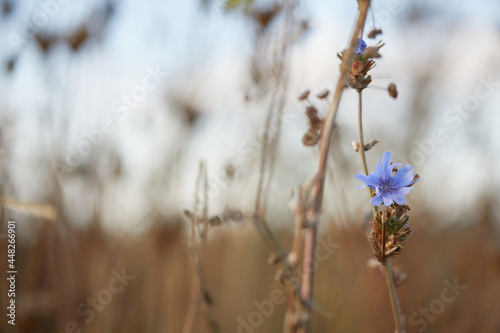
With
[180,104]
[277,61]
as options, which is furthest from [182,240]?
[277,61]

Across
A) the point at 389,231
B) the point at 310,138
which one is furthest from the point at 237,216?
the point at 389,231

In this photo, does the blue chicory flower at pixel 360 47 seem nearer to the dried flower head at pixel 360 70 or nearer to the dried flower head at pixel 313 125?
the dried flower head at pixel 360 70

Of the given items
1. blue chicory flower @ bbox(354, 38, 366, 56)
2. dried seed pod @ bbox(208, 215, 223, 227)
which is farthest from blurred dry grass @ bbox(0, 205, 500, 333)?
blue chicory flower @ bbox(354, 38, 366, 56)

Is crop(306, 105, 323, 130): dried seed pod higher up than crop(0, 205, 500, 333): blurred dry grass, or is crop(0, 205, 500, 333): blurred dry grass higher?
crop(306, 105, 323, 130): dried seed pod

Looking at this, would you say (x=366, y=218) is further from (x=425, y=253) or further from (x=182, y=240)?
(x=425, y=253)

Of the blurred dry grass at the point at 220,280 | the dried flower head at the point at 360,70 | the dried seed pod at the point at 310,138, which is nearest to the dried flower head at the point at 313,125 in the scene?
the dried seed pod at the point at 310,138

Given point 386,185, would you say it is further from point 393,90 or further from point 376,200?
point 393,90

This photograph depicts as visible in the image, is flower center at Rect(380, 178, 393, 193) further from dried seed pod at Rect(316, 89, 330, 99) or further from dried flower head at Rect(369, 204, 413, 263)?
dried seed pod at Rect(316, 89, 330, 99)
